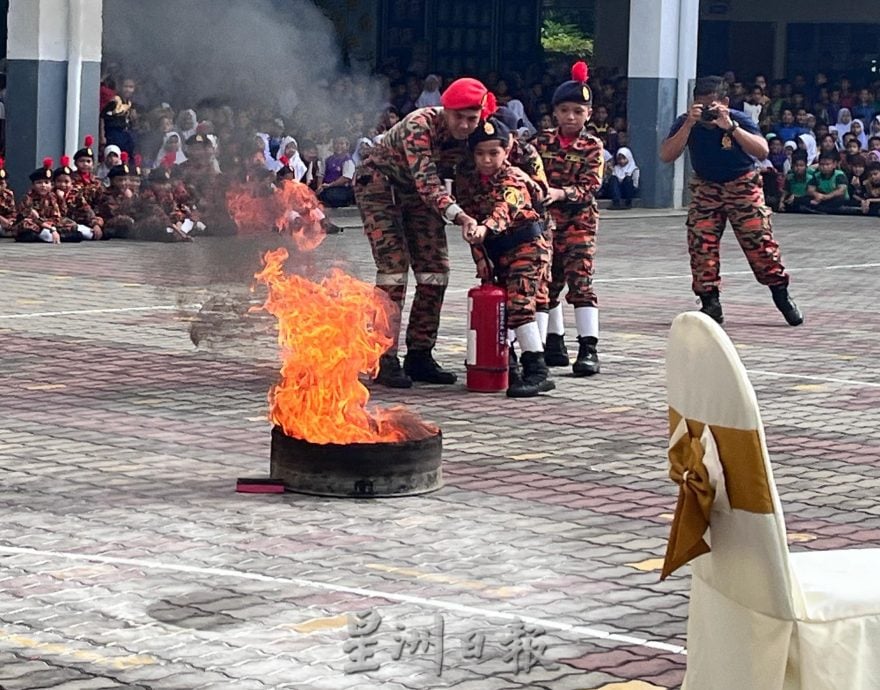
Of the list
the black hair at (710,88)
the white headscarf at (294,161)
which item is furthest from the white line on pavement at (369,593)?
the black hair at (710,88)

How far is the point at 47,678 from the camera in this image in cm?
502

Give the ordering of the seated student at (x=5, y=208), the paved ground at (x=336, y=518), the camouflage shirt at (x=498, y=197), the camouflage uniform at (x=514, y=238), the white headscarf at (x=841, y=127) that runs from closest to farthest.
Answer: the paved ground at (x=336, y=518) < the camouflage shirt at (x=498, y=197) < the camouflage uniform at (x=514, y=238) < the seated student at (x=5, y=208) < the white headscarf at (x=841, y=127)

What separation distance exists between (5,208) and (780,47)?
60.5 feet

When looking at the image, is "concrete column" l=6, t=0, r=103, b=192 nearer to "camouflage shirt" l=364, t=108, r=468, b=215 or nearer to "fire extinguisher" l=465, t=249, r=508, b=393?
"camouflage shirt" l=364, t=108, r=468, b=215

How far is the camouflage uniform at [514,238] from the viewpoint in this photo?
33.1 ft

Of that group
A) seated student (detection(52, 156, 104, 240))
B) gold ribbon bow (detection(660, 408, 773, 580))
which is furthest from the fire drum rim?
seated student (detection(52, 156, 104, 240))

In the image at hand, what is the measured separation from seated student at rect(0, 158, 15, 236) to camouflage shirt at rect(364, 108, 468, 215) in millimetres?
10174

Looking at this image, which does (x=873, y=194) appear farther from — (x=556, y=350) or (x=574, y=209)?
(x=574, y=209)

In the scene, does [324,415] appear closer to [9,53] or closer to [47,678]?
[47,678]

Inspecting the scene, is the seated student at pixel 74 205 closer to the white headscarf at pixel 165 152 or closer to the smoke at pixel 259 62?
the white headscarf at pixel 165 152

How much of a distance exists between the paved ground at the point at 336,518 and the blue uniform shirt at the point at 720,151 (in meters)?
1.21

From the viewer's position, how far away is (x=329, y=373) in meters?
7.72

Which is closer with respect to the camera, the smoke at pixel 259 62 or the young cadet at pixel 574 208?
the young cadet at pixel 574 208

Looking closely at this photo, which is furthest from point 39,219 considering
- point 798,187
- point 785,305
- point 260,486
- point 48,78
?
point 798,187
